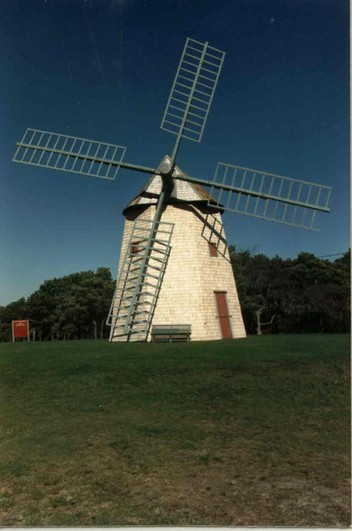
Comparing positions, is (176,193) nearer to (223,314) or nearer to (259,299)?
(223,314)

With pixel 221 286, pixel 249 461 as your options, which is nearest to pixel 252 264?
pixel 221 286

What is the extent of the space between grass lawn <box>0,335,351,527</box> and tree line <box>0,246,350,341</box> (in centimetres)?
2577

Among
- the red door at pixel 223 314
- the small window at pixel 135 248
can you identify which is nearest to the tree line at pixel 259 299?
the small window at pixel 135 248

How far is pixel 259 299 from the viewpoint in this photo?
4072 centimetres

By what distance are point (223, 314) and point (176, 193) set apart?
4517 mm

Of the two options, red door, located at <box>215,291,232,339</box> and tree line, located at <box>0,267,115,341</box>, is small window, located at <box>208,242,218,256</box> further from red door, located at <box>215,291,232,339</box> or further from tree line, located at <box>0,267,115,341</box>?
tree line, located at <box>0,267,115,341</box>

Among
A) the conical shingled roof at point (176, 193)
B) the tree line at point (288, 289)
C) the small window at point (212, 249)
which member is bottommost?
the small window at point (212, 249)

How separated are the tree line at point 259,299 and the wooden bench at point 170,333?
2068cm

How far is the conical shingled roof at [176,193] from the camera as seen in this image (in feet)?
56.2

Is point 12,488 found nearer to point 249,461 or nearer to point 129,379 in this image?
point 249,461

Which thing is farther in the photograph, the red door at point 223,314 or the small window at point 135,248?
the red door at point 223,314

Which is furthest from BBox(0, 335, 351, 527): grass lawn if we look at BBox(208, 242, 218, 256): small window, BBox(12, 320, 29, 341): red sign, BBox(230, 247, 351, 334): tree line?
BBox(230, 247, 351, 334): tree line

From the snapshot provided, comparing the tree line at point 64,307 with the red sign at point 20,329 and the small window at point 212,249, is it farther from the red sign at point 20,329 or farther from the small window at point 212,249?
the small window at point 212,249

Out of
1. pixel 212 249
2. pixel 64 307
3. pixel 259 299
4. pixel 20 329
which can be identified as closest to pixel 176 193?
pixel 212 249
